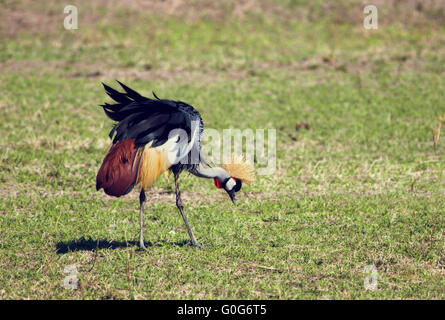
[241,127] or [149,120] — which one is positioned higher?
[241,127]

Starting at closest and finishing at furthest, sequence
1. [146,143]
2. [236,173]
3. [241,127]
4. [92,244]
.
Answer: [146,143]
[92,244]
[236,173]
[241,127]

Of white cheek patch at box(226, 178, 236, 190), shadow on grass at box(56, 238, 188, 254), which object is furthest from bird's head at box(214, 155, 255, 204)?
shadow on grass at box(56, 238, 188, 254)

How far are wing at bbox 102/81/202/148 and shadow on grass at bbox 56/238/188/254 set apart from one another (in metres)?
1.23

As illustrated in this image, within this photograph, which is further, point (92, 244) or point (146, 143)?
point (92, 244)

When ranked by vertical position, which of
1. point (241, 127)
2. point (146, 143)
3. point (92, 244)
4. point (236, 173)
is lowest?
point (92, 244)

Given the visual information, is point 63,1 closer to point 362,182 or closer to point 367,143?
point 367,143

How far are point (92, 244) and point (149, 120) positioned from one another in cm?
166

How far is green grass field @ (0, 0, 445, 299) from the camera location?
243 inches

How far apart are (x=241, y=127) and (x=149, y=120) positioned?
5.31 meters

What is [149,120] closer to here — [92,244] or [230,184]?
[230,184]

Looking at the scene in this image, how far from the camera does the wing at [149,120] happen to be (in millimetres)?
6426

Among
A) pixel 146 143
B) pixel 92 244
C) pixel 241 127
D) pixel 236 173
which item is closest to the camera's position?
pixel 146 143

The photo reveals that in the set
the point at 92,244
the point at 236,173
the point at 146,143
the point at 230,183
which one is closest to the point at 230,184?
the point at 230,183

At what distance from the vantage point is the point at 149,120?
6453 millimetres
